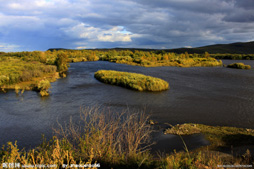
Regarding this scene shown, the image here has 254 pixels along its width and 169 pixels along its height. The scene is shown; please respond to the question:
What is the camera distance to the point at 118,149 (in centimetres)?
820

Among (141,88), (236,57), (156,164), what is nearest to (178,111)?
(141,88)

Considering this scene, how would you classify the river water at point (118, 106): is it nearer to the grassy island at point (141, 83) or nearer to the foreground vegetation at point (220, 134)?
the foreground vegetation at point (220, 134)

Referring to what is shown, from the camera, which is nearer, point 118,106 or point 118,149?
point 118,149

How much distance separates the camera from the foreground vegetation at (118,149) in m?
5.16

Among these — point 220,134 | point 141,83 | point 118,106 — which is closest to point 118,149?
point 220,134

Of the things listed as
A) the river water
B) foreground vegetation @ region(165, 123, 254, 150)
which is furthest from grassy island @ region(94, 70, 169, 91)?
foreground vegetation @ region(165, 123, 254, 150)

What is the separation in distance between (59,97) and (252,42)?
16810 cm

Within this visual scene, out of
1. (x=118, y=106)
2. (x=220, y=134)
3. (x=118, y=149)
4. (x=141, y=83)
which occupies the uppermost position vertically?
(x=141, y=83)

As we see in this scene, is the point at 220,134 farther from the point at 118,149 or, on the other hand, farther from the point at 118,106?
the point at 118,106

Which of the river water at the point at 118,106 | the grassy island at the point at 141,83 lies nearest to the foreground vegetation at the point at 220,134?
the river water at the point at 118,106

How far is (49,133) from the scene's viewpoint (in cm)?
1309

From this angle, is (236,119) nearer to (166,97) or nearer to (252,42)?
(166,97)

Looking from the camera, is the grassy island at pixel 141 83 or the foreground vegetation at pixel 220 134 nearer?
the foreground vegetation at pixel 220 134

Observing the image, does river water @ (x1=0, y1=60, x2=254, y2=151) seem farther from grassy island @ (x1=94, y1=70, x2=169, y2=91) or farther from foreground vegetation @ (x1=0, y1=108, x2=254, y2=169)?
foreground vegetation @ (x1=0, y1=108, x2=254, y2=169)
